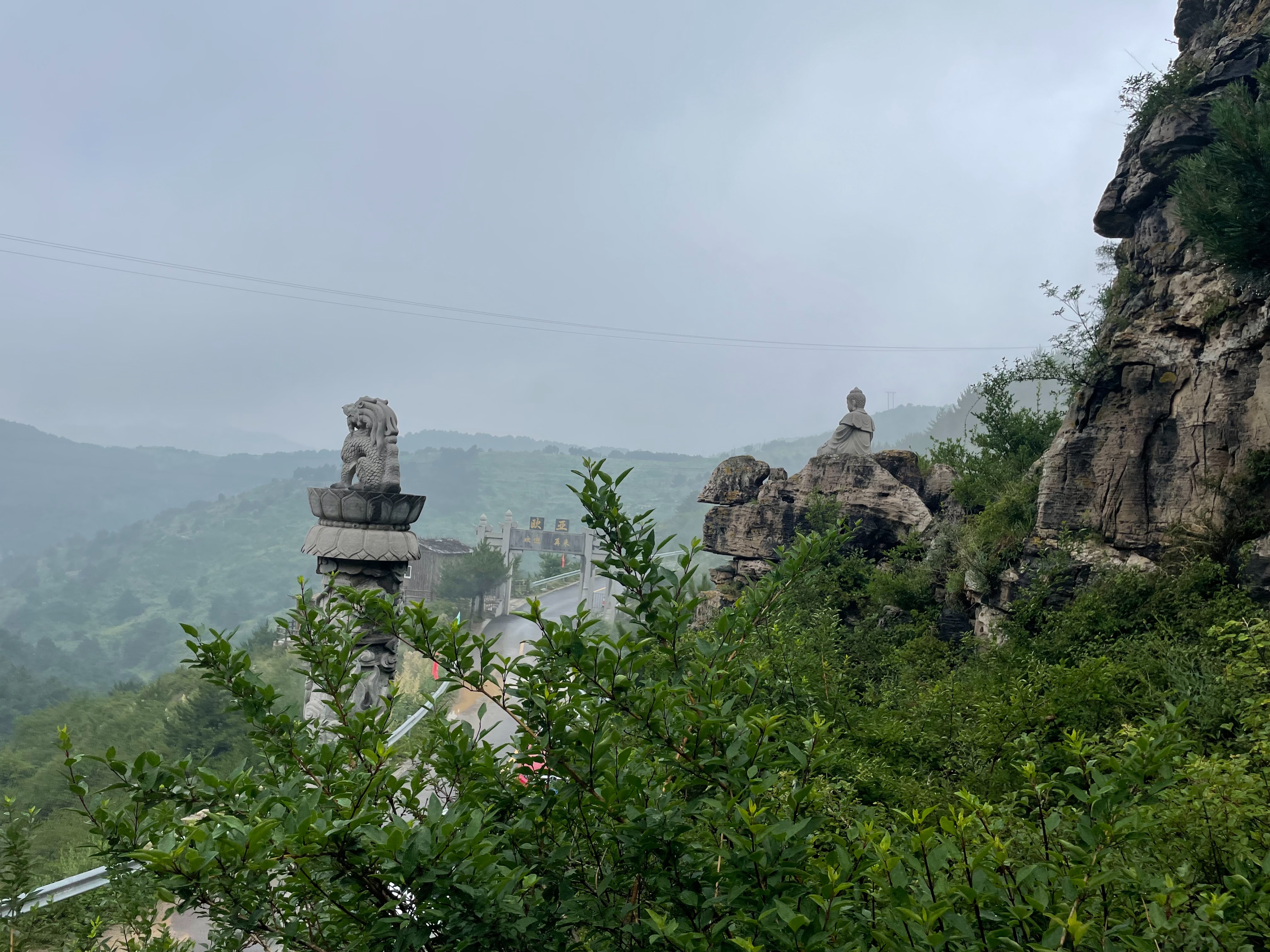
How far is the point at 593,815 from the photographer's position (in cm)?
169

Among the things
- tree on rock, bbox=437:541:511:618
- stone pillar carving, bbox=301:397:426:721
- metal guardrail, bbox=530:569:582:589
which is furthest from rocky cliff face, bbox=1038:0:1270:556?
metal guardrail, bbox=530:569:582:589

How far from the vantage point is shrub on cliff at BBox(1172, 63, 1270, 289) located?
20.9 feet

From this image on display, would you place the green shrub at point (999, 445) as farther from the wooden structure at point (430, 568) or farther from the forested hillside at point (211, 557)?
the forested hillside at point (211, 557)

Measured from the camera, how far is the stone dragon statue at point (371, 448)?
571 centimetres

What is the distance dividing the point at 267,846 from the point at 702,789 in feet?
4.02

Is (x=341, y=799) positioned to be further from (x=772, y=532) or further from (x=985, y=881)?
(x=772, y=532)

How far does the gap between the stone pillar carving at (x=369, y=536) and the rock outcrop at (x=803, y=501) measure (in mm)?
7240

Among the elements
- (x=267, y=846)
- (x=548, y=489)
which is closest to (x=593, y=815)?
(x=267, y=846)

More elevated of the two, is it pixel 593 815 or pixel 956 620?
pixel 593 815

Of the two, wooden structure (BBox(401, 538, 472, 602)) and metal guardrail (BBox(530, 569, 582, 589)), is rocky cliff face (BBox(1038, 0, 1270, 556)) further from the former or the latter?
wooden structure (BBox(401, 538, 472, 602))

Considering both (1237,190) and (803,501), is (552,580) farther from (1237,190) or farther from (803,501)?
(1237,190)

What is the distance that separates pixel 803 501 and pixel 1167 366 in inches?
238

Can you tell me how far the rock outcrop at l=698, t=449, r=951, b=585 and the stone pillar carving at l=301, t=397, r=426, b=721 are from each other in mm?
7240

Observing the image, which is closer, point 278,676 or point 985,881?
point 985,881
